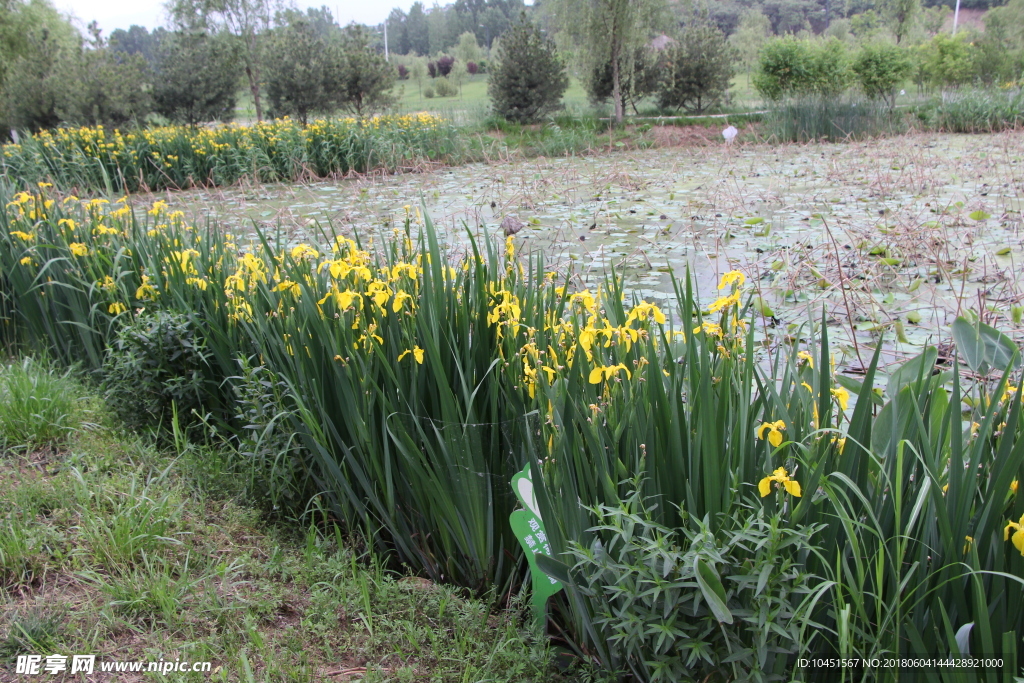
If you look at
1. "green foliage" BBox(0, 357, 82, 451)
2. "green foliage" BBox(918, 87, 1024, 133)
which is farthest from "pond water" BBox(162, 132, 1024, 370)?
"green foliage" BBox(918, 87, 1024, 133)

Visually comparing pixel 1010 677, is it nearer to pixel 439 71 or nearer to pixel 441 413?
pixel 441 413

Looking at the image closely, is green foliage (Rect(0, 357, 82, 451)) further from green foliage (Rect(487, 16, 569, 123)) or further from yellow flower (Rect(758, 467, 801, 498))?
green foliage (Rect(487, 16, 569, 123))

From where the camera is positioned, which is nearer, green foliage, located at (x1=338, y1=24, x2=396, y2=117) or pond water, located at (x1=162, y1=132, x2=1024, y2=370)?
pond water, located at (x1=162, y1=132, x2=1024, y2=370)

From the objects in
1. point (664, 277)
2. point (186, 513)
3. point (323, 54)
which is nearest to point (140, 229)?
point (186, 513)

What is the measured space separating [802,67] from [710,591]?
61.9ft

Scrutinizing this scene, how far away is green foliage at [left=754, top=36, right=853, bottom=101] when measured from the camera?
17.0 meters

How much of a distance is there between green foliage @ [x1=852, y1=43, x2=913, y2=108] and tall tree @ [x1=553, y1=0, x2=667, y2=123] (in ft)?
18.7

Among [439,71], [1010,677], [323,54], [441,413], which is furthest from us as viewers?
[439,71]

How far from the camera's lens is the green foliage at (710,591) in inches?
39.4

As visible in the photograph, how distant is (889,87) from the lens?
1705cm

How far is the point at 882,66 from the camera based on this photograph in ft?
55.5

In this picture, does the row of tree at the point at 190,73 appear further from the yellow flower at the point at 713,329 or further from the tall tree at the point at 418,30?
the tall tree at the point at 418,30

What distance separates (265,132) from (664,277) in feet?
29.0

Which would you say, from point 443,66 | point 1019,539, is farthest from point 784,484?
point 443,66
